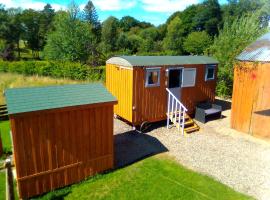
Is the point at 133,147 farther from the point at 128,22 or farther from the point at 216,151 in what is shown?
the point at 128,22

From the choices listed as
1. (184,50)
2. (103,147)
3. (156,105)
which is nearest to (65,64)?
(156,105)

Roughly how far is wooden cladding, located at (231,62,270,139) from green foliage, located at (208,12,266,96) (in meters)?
5.68

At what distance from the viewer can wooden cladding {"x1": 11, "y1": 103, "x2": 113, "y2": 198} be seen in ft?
20.6

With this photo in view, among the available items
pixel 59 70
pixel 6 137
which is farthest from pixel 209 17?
pixel 6 137

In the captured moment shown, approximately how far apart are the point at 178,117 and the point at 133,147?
11.3 ft

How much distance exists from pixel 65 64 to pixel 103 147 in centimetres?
1724

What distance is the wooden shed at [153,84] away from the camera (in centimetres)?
1110

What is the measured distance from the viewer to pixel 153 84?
37.8ft

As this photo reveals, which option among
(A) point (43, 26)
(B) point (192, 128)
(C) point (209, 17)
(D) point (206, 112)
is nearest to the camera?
(B) point (192, 128)

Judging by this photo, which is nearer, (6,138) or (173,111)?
(6,138)

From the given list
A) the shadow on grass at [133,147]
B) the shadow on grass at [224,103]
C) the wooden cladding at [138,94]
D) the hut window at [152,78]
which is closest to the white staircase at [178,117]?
the wooden cladding at [138,94]

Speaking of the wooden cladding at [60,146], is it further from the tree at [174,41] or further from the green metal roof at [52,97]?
the tree at [174,41]

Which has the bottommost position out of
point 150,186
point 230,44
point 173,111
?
point 150,186

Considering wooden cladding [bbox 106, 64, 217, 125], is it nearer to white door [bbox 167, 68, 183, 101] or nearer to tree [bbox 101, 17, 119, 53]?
white door [bbox 167, 68, 183, 101]
